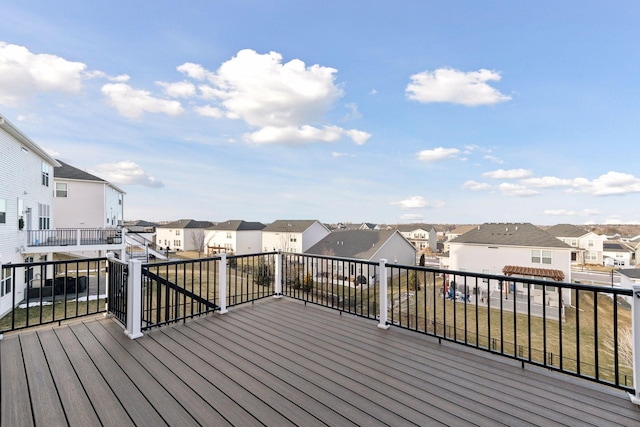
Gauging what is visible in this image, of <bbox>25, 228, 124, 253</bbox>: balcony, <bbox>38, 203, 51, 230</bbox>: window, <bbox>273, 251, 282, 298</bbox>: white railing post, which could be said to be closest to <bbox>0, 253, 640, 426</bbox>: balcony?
<bbox>273, 251, 282, 298</bbox>: white railing post

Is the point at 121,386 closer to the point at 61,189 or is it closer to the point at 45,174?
the point at 45,174

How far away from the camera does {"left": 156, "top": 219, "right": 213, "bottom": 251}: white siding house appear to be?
43750mm

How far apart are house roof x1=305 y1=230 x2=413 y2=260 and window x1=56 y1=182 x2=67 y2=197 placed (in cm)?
2030

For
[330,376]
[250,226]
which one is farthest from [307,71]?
[250,226]

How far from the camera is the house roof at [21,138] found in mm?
9954

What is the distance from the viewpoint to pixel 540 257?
1958 cm

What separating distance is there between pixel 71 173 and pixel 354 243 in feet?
75.1

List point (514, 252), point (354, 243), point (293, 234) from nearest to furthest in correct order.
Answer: point (514, 252) → point (354, 243) → point (293, 234)

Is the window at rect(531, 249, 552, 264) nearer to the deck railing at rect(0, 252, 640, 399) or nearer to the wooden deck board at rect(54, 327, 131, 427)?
the deck railing at rect(0, 252, 640, 399)

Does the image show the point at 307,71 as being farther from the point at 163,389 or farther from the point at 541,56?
the point at 163,389

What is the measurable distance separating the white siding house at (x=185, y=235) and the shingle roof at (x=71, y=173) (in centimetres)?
2418

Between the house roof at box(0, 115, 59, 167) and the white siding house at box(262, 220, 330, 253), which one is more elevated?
the house roof at box(0, 115, 59, 167)

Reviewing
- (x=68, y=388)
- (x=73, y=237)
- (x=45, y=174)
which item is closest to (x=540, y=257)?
(x=68, y=388)

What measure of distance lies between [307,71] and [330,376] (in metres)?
10.2
